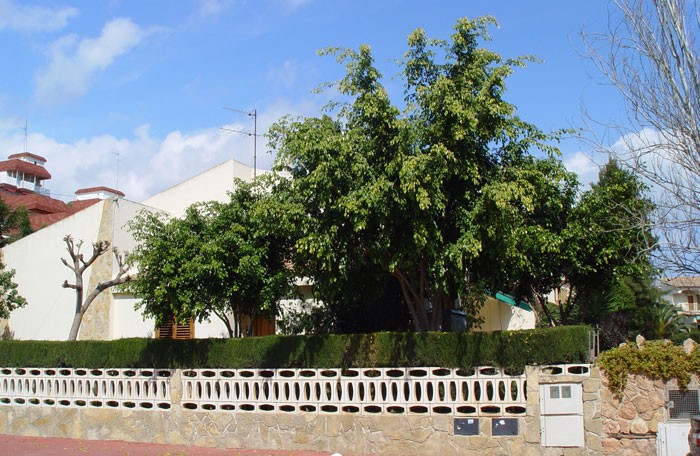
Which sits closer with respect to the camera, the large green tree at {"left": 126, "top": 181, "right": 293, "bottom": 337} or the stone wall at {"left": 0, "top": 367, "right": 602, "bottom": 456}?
the stone wall at {"left": 0, "top": 367, "right": 602, "bottom": 456}

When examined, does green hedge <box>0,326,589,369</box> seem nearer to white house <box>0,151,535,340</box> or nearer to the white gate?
the white gate

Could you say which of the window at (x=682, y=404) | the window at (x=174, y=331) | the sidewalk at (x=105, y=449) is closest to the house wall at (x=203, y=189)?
the window at (x=174, y=331)

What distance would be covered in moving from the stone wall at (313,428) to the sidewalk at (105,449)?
21 centimetres

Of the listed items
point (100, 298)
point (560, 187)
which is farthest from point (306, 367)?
point (100, 298)

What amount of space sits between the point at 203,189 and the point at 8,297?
6.72 metres

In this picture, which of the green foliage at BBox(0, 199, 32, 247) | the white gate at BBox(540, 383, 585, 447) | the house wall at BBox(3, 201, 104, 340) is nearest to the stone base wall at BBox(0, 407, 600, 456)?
the white gate at BBox(540, 383, 585, 447)

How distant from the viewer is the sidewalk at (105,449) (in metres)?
13.2

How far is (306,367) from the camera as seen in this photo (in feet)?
44.4

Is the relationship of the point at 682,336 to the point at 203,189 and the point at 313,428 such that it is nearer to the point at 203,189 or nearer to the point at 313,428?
the point at 203,189

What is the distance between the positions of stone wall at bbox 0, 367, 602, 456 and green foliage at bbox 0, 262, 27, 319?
17.5 ft

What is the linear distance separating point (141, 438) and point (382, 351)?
5.82 m

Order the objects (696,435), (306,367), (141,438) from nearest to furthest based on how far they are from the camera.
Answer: (696,435), (306,367), (141,438)

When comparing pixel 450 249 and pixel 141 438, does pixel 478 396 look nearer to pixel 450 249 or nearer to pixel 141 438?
pixel 450 249

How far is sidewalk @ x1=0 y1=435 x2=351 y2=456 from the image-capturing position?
1318 cm
